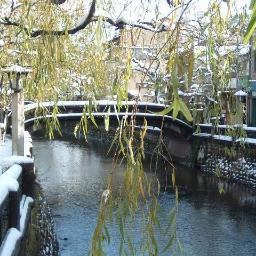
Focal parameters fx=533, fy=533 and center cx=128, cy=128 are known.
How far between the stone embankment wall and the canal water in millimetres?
599

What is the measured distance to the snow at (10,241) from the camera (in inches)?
155

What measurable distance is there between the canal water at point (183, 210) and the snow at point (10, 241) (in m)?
1.03

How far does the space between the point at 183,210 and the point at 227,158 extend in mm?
6209

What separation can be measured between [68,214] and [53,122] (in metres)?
8.97

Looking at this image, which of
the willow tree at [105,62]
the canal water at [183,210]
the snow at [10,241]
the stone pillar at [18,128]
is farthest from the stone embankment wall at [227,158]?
the willow tree at [105,62]

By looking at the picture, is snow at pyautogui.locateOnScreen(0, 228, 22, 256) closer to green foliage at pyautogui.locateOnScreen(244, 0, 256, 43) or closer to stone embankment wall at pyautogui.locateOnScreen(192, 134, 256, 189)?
green foliage at pyautogui.locateOnScreen(244, 0, 256, 43)

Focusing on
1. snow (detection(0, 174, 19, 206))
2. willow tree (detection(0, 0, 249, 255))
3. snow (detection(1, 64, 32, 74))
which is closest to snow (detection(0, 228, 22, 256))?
snow (detection(0, 174, 19, 206))

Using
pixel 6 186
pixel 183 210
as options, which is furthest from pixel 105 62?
pixel 183 210

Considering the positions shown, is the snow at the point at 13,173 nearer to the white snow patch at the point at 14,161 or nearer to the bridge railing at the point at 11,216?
the bridge railing at the point at 11,216

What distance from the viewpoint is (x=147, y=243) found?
5.76 ft

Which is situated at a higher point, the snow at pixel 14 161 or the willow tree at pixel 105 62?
→ the willow tree at pixel 105 62

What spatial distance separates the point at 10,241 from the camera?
4238mm

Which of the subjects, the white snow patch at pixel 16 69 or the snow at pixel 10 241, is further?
the white snow patch at pixel 16 69

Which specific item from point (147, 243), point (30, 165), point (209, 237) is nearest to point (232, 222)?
point (209, 237)
